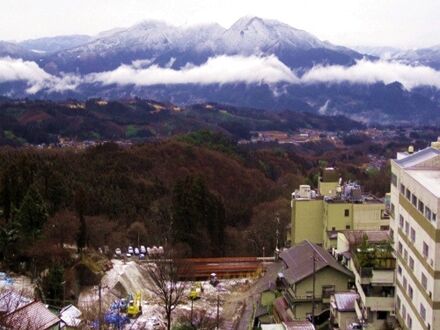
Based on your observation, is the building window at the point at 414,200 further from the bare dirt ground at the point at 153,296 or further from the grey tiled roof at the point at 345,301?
the bare dirt ground at the point at 153,296

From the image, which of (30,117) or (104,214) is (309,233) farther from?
(30,117)

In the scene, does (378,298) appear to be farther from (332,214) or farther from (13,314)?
(332,214)

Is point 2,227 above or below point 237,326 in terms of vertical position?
above

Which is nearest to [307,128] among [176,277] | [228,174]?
[228,174]

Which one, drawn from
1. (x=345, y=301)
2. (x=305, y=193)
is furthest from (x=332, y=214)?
(x=345, y=301)

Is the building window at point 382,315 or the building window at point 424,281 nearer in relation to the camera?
the building window at point 424,281

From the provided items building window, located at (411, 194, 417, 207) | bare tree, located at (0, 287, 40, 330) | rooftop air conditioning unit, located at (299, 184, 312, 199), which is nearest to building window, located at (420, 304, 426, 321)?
building window, located at (411, 194, 417, 207)

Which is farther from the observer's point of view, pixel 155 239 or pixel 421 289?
pixel 155 239

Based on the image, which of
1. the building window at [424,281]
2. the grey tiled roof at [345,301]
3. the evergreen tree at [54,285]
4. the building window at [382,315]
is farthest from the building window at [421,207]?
the evergreen tree at [54,285]
